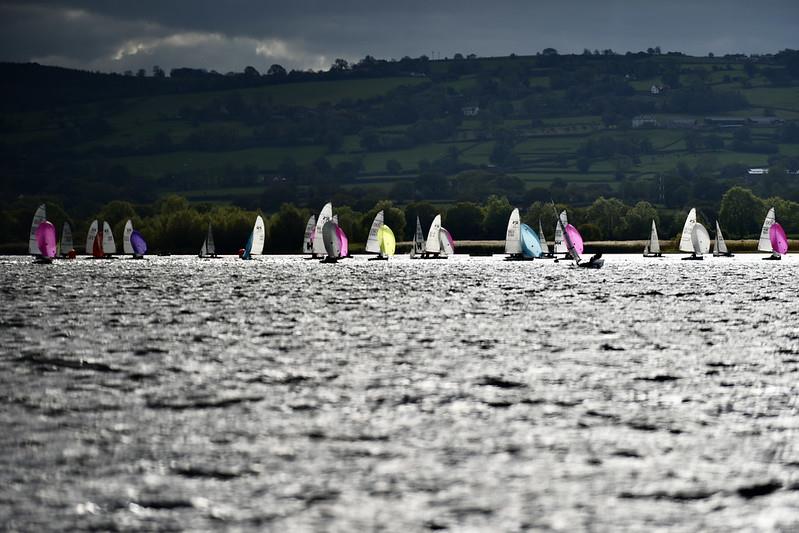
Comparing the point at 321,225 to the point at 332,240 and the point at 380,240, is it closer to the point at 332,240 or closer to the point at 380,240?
the point at 332,240

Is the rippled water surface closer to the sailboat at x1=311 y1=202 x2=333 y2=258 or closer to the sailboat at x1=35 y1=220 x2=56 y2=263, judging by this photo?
the sailboat at x1=311 y1=202 x2=333 y2=258

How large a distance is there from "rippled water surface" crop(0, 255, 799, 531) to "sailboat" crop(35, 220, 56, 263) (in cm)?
11125

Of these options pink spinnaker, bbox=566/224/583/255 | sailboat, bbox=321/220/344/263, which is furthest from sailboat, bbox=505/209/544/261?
sailboat, bbox=321/220/344/263

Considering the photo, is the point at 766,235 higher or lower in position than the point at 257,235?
lower

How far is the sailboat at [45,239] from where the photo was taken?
167650 millimetres

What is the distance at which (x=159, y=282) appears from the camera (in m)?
119

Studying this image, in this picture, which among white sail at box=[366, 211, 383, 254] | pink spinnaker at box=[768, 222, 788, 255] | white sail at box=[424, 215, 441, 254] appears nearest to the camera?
white sail at box=[366, 211, 383, 254]

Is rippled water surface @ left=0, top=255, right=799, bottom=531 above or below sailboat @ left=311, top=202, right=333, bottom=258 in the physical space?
below

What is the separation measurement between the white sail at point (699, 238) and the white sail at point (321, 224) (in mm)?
57939

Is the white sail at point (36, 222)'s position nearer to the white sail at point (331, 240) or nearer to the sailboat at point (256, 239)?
the sailboat at point (256, 239)

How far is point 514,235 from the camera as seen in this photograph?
176 meters

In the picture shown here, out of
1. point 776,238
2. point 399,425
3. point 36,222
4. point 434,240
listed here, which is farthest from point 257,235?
point 399,425

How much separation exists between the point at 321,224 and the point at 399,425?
451 ft

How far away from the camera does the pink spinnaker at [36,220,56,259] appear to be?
16788cm
